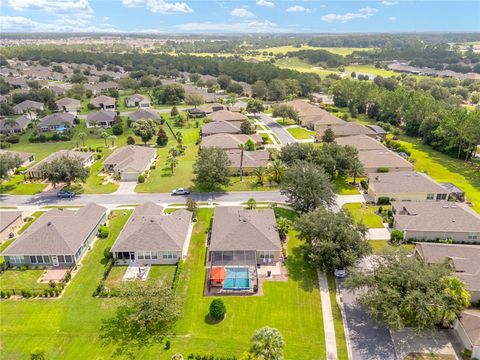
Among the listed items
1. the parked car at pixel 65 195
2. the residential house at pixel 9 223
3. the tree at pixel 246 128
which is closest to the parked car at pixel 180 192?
the parked car at pixel 65 195

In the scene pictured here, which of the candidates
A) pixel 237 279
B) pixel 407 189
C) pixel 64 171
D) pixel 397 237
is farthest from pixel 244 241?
pixel 64 171

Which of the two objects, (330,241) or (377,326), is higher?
(330,241)

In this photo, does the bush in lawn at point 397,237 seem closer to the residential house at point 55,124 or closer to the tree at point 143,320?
the tree at point 143,320

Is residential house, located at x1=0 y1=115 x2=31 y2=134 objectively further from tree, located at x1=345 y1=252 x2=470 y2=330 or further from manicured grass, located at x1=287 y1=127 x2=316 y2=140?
tree, located at x1=345 y1=252 x2=470 y2=330

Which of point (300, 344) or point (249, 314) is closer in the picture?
point (300, 344)

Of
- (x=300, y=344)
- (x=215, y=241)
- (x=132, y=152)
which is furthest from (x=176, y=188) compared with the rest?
(x=300, y=344)

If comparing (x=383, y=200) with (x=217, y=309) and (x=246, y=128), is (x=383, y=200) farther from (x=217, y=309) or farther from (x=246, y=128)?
A: (x=246, y=128)

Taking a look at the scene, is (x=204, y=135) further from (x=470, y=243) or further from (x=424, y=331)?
(x=424, y=331)
